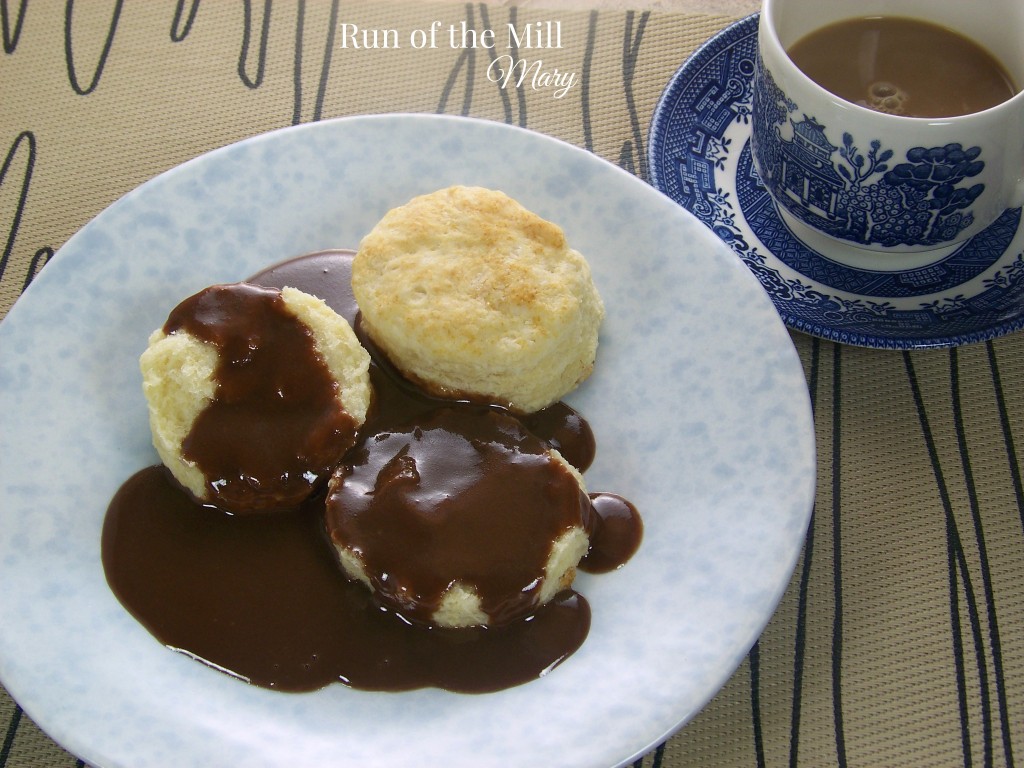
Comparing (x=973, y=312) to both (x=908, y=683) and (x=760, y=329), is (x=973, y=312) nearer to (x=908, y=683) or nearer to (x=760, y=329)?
(x=760, y=329)

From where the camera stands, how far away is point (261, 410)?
1863 mm

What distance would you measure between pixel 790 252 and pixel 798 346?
0.70 feet

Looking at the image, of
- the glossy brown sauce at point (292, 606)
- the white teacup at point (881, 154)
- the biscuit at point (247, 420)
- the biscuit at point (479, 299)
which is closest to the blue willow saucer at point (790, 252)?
the white teacup at point (881, 154)

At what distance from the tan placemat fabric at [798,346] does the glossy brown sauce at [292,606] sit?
199 millimetres

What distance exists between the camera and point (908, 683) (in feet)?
6.12

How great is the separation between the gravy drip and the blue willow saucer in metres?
0.92

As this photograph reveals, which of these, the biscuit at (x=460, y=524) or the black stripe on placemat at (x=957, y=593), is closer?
the biscuit at (x=460, y=524)

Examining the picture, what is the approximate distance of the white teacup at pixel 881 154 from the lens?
6.19 ft

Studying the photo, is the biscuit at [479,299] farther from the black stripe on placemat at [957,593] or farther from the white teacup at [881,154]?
the black stripe on placemat at [957,593]

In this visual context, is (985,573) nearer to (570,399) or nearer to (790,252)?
(790,252)

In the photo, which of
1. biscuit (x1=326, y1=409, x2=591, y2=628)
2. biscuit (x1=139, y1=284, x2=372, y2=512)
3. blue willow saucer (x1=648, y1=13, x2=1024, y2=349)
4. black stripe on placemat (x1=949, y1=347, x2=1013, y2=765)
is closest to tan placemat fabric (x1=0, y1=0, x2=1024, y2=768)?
black stripe on placemat (x1=949, y1=347, x2=1013, y2=765)

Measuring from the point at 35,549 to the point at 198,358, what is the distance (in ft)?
1.48

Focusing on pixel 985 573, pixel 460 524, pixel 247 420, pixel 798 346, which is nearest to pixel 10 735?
pixel 247 420

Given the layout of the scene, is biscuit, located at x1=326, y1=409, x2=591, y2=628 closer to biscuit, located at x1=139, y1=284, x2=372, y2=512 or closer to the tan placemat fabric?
biscuit, located at x1=139, y1=284, x2=372, y2=512
